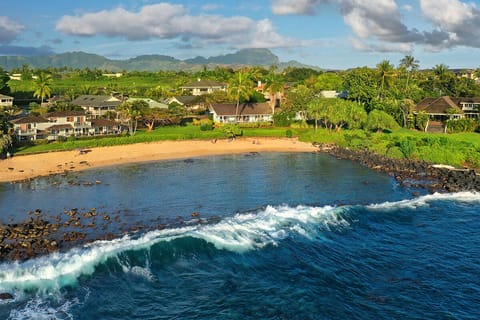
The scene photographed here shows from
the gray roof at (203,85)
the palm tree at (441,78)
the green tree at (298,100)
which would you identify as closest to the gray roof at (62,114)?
the green tree at (298,100)

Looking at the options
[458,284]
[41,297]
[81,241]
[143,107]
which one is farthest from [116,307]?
[143,107]

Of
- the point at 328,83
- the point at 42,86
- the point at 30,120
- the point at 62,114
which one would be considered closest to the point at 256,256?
the point at 30,120

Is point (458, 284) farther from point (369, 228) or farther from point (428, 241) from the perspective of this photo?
point (369, 228)

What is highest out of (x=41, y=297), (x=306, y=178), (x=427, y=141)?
(x=427, y=141)

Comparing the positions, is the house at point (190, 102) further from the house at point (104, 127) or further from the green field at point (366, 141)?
the house at point (104, 127)

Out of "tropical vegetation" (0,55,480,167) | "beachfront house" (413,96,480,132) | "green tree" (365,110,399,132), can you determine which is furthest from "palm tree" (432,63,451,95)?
"green tree" (365,110,399,132)

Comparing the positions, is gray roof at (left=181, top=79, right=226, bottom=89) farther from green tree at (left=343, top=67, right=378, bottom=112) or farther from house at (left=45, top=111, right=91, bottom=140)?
house at (left=45, top=111, right=91, bottom=140)
